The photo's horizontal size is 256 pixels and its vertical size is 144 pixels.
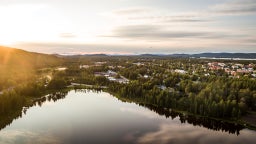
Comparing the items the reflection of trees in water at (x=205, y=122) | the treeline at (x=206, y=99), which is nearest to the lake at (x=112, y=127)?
the reflection of trees in water at (x=205, y=122)

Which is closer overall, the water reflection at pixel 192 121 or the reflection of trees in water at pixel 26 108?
the reflection of trees in water at pixel 26 108

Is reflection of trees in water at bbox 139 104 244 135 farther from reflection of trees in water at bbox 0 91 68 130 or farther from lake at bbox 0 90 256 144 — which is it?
reflection of trees in water at bbox 0 91 68 130

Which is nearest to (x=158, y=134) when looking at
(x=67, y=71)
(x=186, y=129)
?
(x=186, y=129)

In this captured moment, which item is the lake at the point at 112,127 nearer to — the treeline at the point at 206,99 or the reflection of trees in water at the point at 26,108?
the reflection of trees in water at the point at 26,108

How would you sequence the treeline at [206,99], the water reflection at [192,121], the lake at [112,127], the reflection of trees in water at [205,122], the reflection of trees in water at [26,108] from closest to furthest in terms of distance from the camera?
the lake at [112,127] < the reflection of trees in water at [26,108] < the water reflection at [192,121] < the reflection of trees in water at [205,122] < the treeline at [206,99]

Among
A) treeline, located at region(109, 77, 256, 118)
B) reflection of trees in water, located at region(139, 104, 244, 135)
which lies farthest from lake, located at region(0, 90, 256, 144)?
treeline, located at region(109, 77, 256, 118)

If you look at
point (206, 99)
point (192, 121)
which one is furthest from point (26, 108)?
point (206, 99)

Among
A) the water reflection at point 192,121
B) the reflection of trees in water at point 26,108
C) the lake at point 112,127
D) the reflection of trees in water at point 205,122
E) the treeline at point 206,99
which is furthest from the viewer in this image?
the treeline at point 206,99

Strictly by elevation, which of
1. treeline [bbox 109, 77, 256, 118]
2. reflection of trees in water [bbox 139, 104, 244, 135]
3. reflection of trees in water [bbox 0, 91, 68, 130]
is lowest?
reflection of trees in water [bbox 139, 104, 244, 135]
